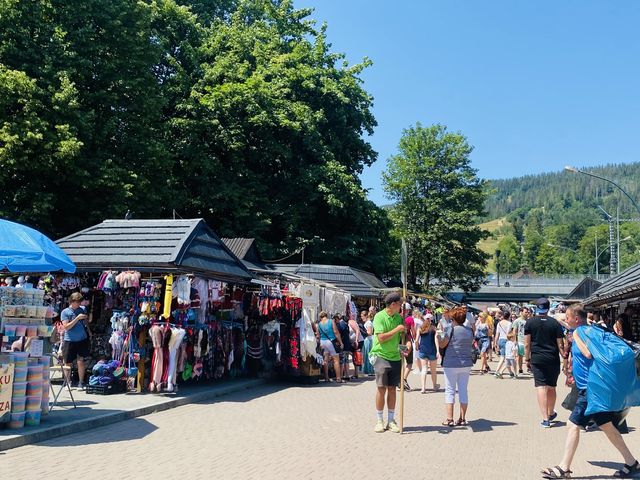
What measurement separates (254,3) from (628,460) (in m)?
35.7

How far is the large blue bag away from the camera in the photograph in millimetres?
6527

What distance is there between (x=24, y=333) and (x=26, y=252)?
1.20m

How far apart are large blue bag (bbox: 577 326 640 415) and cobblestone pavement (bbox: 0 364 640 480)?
902 mm

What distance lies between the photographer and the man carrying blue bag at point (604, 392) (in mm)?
6547

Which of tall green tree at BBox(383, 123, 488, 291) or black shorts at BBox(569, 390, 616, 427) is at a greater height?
tall green tree at BBox(383, 123, 488, 291)

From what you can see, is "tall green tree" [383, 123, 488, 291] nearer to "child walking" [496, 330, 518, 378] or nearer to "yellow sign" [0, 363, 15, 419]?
"child walking" [496, 330, 518, 378]

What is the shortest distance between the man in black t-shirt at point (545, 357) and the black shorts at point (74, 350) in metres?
8.30

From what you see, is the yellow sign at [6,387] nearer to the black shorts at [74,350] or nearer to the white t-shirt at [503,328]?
the black shorts at [74,350]

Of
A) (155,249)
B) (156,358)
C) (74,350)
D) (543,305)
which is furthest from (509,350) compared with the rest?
(74,350)

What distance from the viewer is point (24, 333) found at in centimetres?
893

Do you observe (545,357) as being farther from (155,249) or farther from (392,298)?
(155,249)

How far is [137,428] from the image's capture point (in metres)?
9.20

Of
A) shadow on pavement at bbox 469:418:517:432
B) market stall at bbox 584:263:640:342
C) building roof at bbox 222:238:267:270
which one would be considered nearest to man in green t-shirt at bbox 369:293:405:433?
shadow on pavement at bbox 469:418:517:432

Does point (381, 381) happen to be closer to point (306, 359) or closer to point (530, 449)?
point (530, 449)
